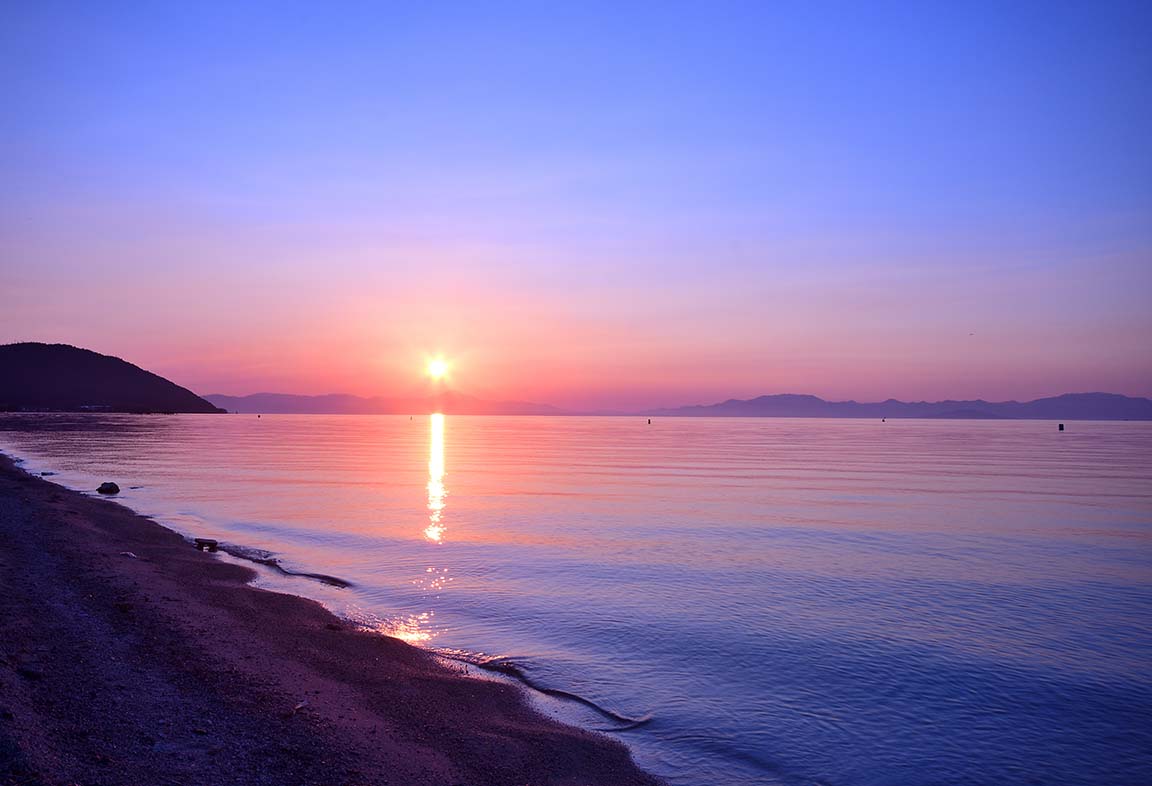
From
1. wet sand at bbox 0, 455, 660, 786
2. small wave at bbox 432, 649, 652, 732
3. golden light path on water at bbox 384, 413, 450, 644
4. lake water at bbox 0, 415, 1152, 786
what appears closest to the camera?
wet sand at bbox 0, 455, 660, 786

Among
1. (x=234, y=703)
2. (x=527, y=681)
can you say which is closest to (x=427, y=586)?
(x=527, y=681)

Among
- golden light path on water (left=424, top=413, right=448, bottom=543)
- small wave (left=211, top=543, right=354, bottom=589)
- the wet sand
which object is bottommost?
golden light path on water (left=424, top=413, right=448, bottom=543)

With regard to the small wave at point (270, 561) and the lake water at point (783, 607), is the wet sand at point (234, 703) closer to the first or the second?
the lake water at point (783, 607)

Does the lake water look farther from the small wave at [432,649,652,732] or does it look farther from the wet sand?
the wet sand

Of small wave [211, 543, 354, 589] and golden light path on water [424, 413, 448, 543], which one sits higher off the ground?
small wave [211, 543, 354, 589]

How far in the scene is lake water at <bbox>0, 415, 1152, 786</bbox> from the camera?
1078cm

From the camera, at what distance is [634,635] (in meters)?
15.4

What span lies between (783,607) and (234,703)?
41.8 feet

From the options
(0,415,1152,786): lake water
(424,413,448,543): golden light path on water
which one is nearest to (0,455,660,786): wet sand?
(0,415,1152,786): lake water

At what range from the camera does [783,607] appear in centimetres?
1762

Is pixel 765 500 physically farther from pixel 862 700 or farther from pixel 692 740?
pixel 692 740

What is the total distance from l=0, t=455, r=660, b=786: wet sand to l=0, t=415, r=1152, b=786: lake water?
1512 mm

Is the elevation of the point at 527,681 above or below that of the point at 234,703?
below

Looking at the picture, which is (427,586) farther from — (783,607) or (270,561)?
(783,607)
